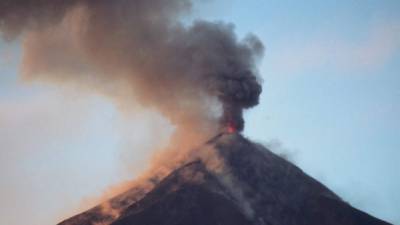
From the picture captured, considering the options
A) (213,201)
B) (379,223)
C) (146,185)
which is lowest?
(379,223)

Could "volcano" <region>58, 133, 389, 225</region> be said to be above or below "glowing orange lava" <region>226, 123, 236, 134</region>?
below

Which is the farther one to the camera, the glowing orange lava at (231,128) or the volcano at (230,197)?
the glowing orange lava at (231,128)

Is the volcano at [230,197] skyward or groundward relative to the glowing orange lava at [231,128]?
groundward

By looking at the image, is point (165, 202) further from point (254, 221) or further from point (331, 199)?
point (331, 199)

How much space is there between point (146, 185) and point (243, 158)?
16671mm

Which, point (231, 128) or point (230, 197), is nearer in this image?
point (230, 197)

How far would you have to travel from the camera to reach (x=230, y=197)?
12450 cm

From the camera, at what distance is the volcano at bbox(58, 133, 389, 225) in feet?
389

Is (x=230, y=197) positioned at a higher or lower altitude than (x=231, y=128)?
lower

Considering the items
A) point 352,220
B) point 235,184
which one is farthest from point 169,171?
point 352,220

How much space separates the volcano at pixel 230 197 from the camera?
389 ft

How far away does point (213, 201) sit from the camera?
12100 centimetres

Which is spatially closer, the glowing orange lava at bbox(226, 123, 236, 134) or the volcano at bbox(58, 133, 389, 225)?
the volcano at bbox(58, 133, 389, 225)

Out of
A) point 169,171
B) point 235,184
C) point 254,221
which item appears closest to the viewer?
point 254,221
